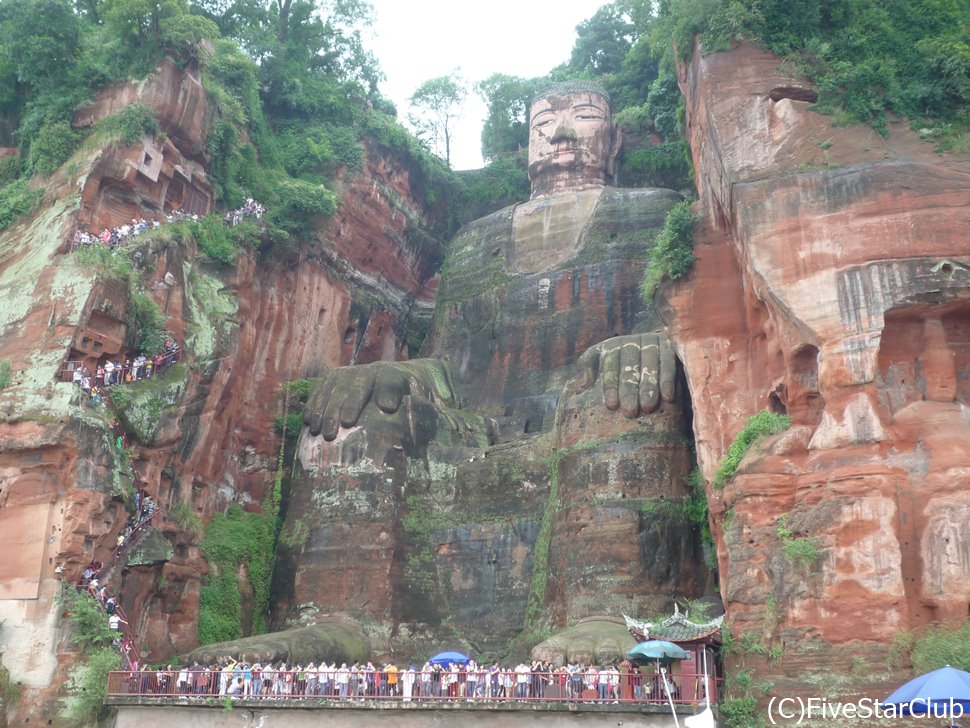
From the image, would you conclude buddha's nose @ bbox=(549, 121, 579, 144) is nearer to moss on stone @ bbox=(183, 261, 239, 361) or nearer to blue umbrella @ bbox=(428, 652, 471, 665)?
moss on stone @ bbox=(183, 261, 239, 361)

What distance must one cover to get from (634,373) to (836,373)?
686 cm

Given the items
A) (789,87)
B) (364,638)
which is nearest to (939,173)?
(789,87)

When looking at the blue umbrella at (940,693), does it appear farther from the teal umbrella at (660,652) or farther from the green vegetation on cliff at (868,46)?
the green vegetation on cliff at (868,46)

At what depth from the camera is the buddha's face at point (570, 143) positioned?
37188 millimetres

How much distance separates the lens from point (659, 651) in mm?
18016

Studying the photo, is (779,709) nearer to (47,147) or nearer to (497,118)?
(47,147)

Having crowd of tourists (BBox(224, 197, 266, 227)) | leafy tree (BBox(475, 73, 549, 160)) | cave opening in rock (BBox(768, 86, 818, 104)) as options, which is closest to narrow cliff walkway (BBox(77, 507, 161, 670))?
crowd of tourists (BBox(224, 197, 266, 227))

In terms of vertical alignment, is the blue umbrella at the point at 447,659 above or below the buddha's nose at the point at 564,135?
below

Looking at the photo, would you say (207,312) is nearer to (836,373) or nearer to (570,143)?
(570,143)

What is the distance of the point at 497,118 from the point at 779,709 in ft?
104

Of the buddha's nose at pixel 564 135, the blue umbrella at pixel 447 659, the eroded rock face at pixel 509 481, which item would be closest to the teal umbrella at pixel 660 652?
the blue umbrella at pixel 447 659

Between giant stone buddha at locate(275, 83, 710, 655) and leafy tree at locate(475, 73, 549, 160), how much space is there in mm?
11054

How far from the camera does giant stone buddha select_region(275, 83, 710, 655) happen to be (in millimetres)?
23672

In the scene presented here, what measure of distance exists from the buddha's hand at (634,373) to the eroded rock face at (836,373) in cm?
234
